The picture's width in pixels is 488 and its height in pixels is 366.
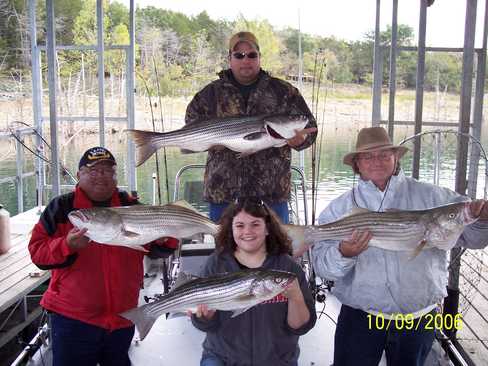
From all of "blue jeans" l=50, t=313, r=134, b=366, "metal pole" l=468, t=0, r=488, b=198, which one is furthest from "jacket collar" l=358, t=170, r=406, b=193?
"metal pole" l=468, t=0, r=488, b=198

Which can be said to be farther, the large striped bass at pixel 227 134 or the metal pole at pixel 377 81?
the metal pole at pixel 377 81

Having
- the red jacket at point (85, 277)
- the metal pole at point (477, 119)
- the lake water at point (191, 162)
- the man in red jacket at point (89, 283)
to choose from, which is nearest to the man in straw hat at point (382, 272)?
the man in red jacket at point (89, 283)

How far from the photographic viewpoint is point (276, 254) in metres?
2.83

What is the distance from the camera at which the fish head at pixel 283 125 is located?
3.28 meters

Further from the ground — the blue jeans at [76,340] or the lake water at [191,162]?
the blue jeans at [76,340]

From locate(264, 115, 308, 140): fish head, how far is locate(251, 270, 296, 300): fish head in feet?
3.82

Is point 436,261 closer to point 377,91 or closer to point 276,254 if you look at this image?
point 276,254

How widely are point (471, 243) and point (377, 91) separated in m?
2.93

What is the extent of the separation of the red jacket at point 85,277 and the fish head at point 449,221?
1.75 meters

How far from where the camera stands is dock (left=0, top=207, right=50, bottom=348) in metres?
4.86

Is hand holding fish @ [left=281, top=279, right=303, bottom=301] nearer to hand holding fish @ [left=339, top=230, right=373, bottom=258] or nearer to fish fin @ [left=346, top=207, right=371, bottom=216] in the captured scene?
hand holding fish @ [left=339, top=230, right=373, bottom=258]

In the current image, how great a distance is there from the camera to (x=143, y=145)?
3.25m

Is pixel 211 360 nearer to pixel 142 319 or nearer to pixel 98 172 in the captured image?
pixel 142 319

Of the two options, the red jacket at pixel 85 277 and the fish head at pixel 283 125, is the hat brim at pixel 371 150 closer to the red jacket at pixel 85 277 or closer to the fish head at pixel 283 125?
the fish head at pixel 283 125
